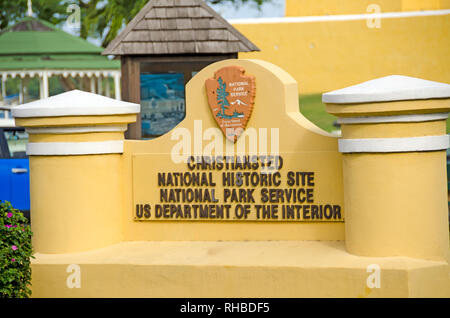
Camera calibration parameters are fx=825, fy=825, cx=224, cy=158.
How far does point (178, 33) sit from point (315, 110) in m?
4.06

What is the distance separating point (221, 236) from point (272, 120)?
128cm

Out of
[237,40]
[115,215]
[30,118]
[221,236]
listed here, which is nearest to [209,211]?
[221,236]

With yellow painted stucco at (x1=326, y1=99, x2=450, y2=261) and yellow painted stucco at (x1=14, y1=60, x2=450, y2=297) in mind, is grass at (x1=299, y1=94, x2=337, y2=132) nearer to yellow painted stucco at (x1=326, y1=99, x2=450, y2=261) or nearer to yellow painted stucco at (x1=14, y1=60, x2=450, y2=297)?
yellow painted stucco at (x1=14, y1=60, x2=450, y2=297)

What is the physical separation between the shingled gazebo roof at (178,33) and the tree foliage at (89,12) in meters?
11.3

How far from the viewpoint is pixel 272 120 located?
815 centimetres

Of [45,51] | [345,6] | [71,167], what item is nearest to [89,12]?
[45,51]

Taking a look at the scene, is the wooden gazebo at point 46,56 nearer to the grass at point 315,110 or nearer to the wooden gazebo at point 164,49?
the grass at point 315,110

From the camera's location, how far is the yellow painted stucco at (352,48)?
609 inches

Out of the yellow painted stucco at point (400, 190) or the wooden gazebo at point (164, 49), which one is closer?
the yellow painted stucco at point (400, 190)

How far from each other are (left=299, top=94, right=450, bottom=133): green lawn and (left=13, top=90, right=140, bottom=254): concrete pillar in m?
8.19

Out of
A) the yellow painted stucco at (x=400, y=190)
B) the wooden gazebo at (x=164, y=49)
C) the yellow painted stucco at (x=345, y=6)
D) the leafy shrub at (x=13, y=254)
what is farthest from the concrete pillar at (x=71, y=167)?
the yellow painted stucco at (x=345, y=6)

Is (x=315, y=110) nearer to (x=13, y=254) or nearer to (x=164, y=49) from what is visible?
(x=164, y=49)

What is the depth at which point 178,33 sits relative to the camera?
13.5 meters

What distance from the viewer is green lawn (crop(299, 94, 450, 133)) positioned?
16.1 meters
